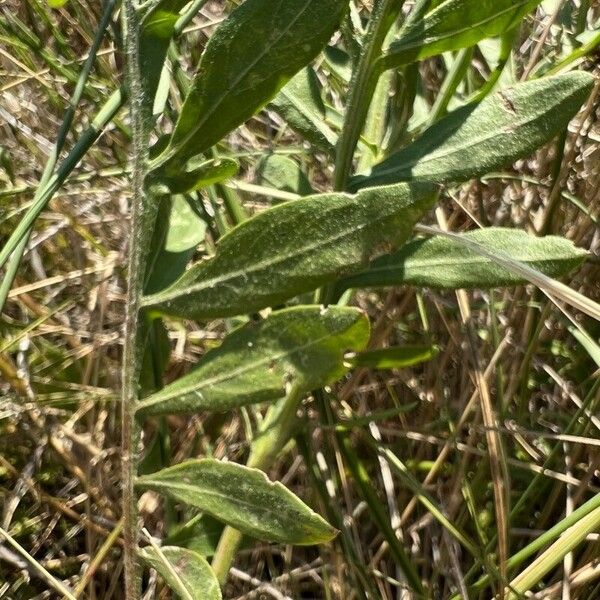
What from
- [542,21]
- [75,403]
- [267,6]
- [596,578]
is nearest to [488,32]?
[267,6]

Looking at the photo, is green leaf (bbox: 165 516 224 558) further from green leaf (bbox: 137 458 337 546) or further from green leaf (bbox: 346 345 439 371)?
green leaf (bbox: 346 345 439 371)

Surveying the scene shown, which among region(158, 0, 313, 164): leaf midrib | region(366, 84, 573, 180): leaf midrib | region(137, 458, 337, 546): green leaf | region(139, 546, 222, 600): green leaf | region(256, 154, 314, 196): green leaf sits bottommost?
region(139, 546, 222, 600): green leaf

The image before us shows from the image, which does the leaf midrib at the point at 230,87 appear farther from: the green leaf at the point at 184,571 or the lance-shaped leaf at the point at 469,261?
the green leaf at the point at 184,571

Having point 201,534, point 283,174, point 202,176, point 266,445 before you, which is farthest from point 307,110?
point 201,534

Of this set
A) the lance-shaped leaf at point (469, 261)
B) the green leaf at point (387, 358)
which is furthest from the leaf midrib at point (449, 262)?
the green leaf at point (387, 358)

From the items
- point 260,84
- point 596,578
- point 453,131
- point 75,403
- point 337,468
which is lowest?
point 596,578

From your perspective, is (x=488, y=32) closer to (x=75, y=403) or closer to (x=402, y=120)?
(x=402, y=120)

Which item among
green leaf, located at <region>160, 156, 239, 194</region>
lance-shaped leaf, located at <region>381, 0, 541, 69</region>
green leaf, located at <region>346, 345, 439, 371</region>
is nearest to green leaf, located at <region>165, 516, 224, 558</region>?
green leaf, located at <region>346, 345, 439, 371</region>
